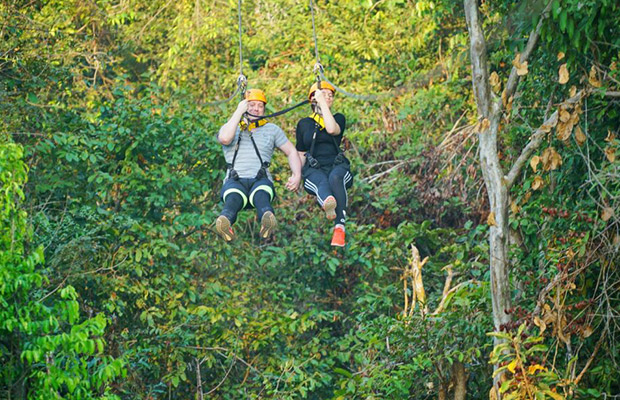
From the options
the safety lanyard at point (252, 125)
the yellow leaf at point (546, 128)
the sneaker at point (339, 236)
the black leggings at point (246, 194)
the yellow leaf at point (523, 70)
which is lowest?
the sneaker at point (339, 236)

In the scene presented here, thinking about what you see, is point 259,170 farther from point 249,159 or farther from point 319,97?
point 319,97

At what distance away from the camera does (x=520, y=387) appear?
8875 millimetres

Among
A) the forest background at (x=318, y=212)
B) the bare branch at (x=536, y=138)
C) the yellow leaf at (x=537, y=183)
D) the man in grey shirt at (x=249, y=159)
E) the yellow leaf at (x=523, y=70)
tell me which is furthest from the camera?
the forest background at (x=318, y=212)

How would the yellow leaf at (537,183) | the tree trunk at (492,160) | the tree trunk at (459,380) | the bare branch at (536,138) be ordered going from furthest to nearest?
the tree trunk at (459,380) → the tree trunk at (492,160) → the yellow leaf at (537,183) → the bare branch at (536,138)

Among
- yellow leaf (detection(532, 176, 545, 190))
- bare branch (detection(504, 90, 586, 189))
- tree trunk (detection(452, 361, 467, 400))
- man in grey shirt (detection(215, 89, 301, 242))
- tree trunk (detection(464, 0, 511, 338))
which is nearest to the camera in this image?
bare branch (detection(504, 90, 586, 189))

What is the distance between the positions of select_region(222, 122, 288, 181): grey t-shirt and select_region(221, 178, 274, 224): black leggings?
8 cm

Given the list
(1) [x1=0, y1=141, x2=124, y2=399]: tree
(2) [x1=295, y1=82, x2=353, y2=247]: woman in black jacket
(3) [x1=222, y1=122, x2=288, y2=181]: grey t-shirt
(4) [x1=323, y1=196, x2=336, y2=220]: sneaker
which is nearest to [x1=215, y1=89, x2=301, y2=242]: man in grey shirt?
(3) [x1=222, y1=122, x2=288, y2=181]: grey t-shirt

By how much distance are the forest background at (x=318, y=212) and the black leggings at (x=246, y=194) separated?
Result: 137 centimetres

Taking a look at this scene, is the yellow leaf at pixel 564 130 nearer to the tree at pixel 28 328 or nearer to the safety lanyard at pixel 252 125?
the safety lanyard at pixel 252 125

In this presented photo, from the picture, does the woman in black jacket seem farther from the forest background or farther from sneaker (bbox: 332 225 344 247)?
the forest background

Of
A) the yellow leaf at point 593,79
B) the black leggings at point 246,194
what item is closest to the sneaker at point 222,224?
the black leggings at point 246,194

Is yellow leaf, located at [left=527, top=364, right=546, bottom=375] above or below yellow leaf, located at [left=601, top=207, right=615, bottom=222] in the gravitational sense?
below

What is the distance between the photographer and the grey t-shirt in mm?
9227

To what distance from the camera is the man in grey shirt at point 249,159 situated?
355 inches
